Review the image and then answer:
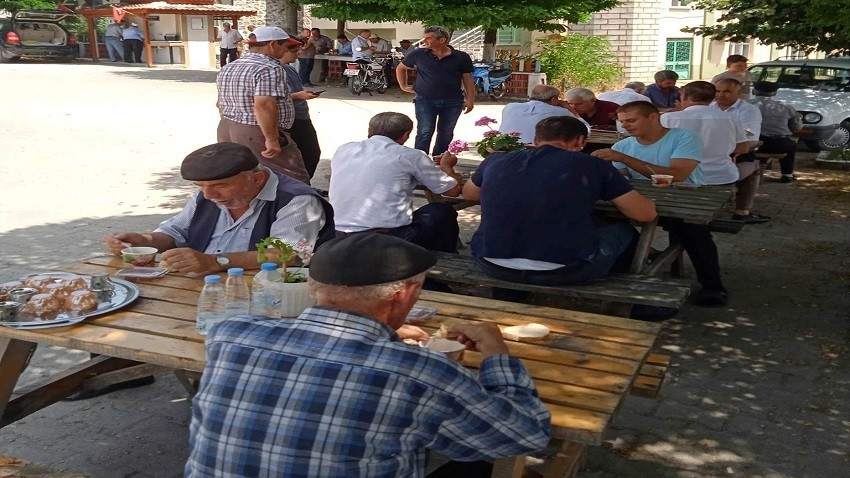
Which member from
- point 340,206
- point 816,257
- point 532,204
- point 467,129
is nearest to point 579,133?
point 532,204

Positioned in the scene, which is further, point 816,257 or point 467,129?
point 467,129

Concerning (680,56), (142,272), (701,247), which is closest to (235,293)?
(142,272)

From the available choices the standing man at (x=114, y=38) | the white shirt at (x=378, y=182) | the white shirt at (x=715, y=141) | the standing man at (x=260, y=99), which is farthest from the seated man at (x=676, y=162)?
the standing man at (x=114, y=38)

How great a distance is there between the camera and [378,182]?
17.5 ft

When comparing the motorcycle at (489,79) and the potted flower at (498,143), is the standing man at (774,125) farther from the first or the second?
the motorcycle at (489,79)

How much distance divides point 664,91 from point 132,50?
27.1 meters

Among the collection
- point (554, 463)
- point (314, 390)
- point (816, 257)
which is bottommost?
point (816, 257)

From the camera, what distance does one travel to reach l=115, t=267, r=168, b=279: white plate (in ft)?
11.5

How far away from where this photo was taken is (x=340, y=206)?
5418 mm

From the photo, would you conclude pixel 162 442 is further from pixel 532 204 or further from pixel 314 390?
pixel 314 390

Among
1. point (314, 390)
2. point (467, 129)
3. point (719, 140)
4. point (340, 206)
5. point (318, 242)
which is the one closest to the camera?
point (314, 390)

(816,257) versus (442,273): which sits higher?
(442,273)

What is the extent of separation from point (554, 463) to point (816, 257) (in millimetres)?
5347

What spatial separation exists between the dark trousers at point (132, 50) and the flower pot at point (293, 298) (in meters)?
33.2
